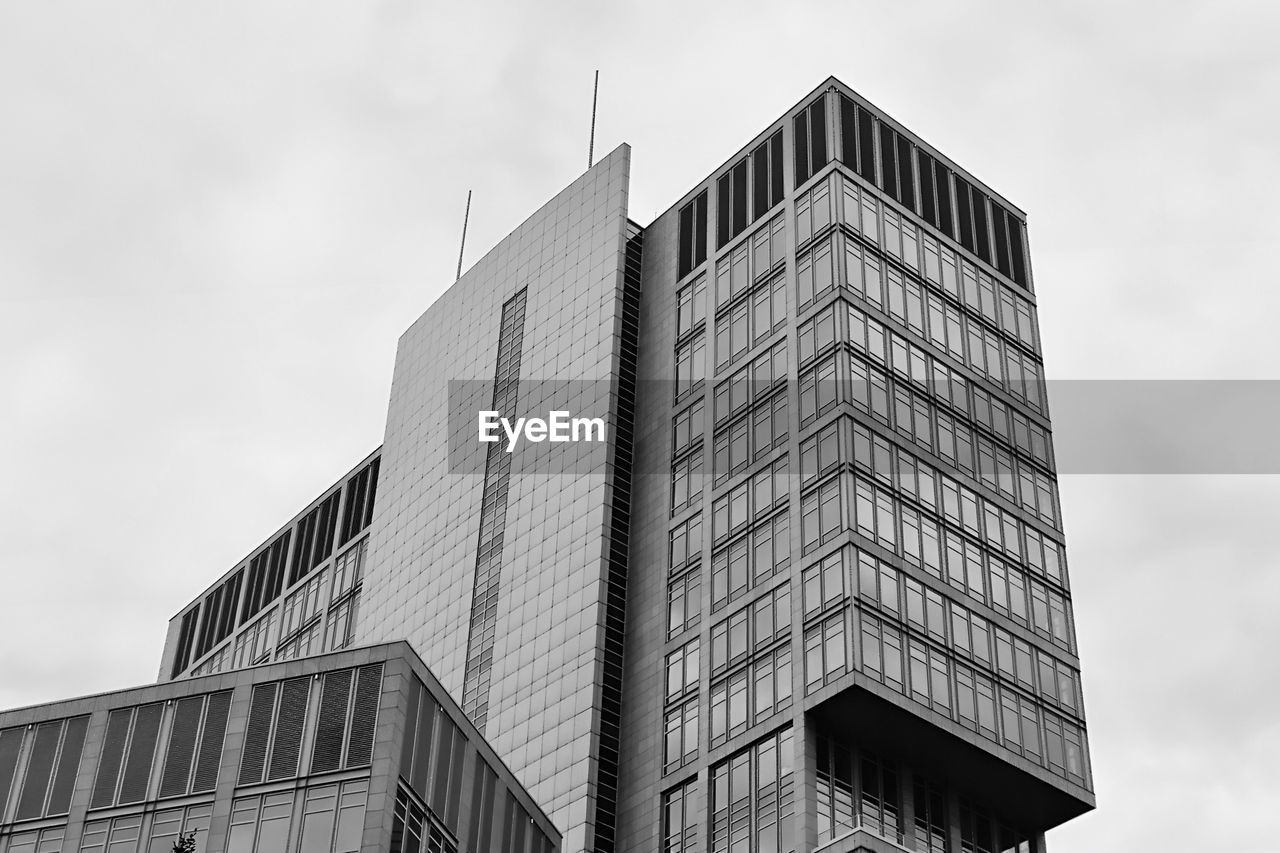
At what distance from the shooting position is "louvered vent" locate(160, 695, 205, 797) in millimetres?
68438

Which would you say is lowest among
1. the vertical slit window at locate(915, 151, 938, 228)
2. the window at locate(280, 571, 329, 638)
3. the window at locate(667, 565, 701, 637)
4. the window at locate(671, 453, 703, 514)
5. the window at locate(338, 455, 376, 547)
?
the window at locate(667, 565, 701, 637)

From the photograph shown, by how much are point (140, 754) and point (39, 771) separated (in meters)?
4.08

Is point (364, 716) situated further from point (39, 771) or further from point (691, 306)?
point (691, 306)

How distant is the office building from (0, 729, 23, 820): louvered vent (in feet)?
123

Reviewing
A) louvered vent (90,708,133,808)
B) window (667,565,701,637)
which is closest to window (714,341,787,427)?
window (667,565,701,637)

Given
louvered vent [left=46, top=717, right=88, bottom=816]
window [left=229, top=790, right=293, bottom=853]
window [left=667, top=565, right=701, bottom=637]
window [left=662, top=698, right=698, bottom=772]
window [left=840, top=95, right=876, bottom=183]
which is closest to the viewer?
window [left=229, top=790, right=293, bottom=853]

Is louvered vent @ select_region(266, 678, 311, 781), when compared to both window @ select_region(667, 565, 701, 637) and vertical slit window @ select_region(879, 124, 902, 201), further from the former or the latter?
vertical slit window @ select_region(879, 124, 902, 201)

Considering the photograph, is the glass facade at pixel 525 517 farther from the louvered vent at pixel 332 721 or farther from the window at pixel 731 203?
the louvered vent at pixel 332 721

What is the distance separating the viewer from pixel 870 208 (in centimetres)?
11875

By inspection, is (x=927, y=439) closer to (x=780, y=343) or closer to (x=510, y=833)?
(x=780, y=343)

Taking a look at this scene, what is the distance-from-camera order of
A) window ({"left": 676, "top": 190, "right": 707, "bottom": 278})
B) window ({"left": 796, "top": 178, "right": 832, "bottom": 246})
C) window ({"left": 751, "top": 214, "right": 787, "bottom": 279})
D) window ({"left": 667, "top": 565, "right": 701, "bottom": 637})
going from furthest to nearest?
window ({"left": 676, "top": 190, "right": 707, "bottom": 278}), window ({"left": 751, "top": 214, "right": 787, "bottom": 279}), window ({"left": 796, "top": 178, "right": 832, "bottom": 246}), window ({"left": 667, "top": 565, "right": 701, "bottom": 637})

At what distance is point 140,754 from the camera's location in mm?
69812

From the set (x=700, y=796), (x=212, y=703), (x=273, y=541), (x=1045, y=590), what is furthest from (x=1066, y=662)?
(x=273, y=541)

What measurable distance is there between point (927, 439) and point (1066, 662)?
1490 centimetres
